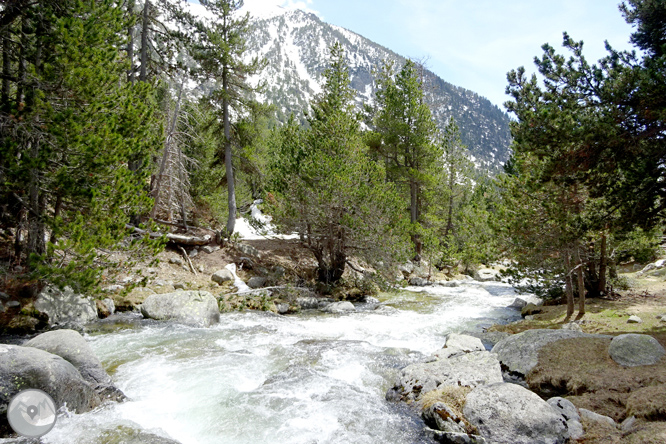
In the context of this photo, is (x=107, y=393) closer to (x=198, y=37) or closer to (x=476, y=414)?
(x=476, y=414)

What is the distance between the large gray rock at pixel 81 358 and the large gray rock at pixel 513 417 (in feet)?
17.6

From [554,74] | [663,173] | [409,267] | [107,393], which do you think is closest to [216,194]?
[409,267]

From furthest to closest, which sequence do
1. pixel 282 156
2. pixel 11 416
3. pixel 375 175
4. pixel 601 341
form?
pixel 282 156 < pixel 375 175 < pixel 601 341 < pixel 11 416

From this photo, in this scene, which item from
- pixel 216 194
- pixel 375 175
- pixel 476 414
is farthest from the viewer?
pixel 216 194

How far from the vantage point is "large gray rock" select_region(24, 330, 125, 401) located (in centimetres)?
593

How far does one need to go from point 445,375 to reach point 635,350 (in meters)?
3.23

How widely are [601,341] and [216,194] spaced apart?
18251 mm

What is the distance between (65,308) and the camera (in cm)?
970

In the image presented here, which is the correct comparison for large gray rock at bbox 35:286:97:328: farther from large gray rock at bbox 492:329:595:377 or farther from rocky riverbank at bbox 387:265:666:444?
large gray rock at bbox 492:329:595:377

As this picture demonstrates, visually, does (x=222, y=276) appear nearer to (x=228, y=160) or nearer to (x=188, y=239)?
(x=188, y=239)

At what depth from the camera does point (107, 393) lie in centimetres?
591

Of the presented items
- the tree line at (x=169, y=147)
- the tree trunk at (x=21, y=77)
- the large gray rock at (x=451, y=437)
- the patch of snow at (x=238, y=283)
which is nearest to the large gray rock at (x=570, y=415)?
the large gray rock at (x=451, y=437)

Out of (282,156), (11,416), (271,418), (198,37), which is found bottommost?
(271,418)

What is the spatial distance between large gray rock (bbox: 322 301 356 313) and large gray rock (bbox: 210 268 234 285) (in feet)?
13.8
